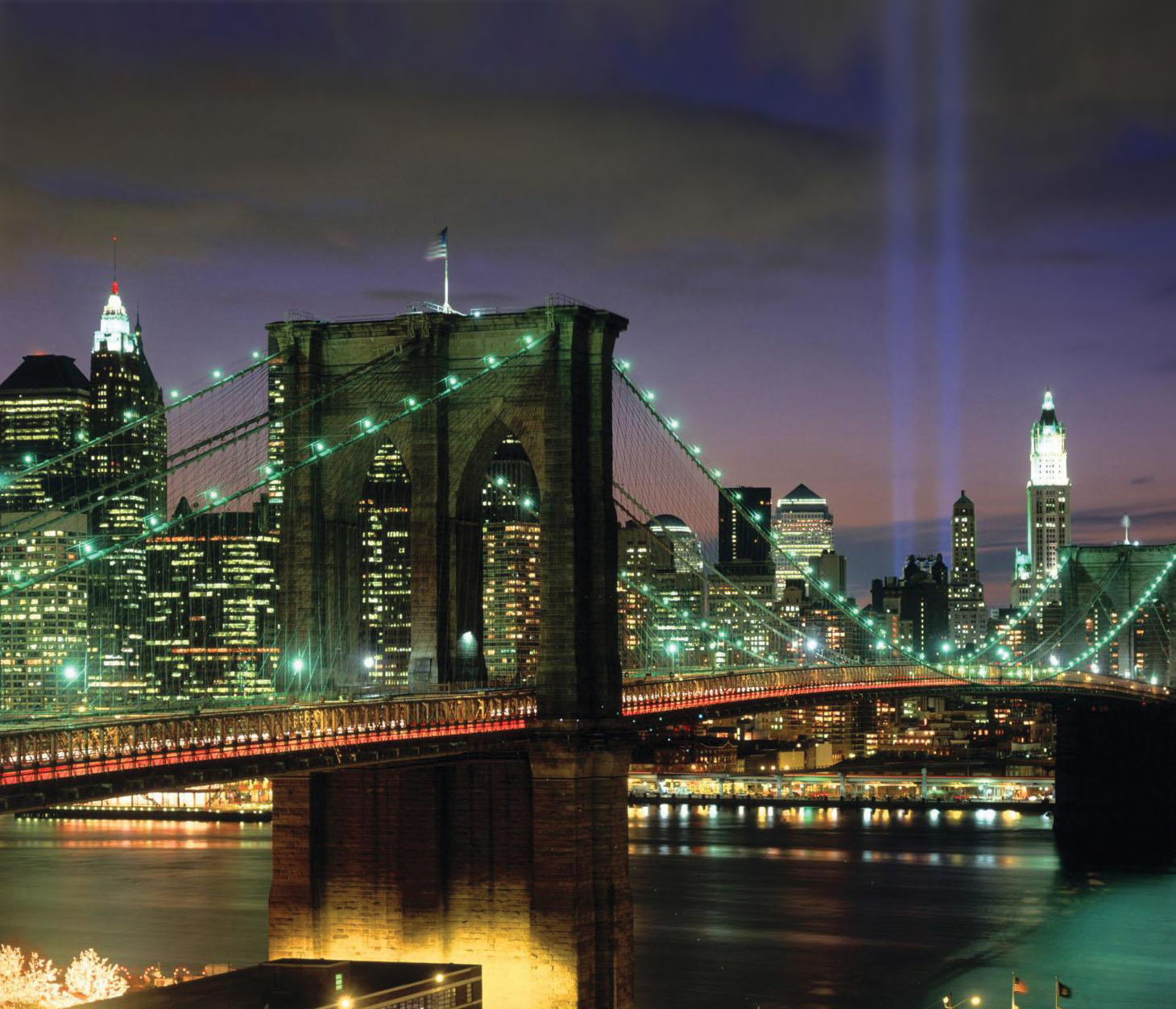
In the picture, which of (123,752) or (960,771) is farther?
(960,771)

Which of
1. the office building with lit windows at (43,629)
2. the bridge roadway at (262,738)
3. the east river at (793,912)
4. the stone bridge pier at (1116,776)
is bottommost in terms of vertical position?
the east river at (793,912)

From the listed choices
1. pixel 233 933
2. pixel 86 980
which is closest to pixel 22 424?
pixel 233 933

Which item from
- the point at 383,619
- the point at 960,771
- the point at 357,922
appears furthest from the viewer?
the point at 960,771

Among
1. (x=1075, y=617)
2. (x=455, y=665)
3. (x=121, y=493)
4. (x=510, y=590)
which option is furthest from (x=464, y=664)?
(x=1075, y=617)

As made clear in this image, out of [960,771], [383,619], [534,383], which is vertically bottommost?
[960,771]

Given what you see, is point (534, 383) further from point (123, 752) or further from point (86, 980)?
point (86, 980)

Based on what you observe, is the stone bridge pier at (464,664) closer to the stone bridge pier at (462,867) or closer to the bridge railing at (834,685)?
the stone bridge pier at (462,867)

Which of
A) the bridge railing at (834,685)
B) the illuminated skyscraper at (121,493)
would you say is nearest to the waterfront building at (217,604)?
the illuminated skyscraper at (121,493)
